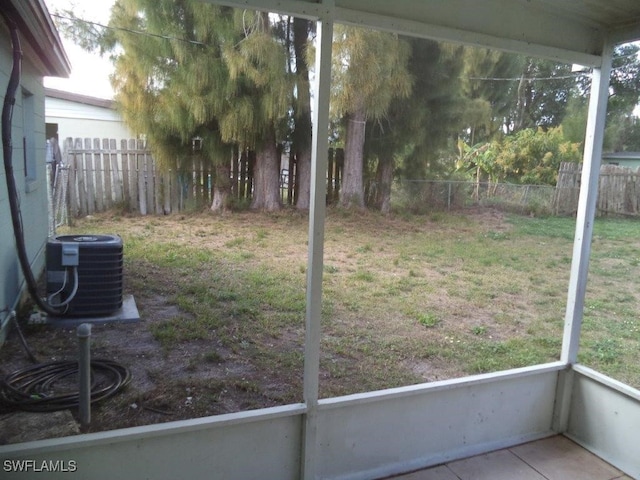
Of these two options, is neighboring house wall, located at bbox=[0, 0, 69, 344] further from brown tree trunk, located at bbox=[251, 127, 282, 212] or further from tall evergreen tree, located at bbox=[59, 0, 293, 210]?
brown tree trunk, located at bbox=[251, 127, 282, 212]

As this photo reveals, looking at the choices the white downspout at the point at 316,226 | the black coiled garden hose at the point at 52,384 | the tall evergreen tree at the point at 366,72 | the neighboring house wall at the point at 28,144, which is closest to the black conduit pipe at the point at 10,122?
the neighboring house wall at the point at 28,144

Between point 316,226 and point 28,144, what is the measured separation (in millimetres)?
3590

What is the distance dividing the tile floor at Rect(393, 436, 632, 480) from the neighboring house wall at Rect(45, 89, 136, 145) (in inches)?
332

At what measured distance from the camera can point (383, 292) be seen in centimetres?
426

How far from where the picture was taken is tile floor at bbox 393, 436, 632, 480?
1.93 m

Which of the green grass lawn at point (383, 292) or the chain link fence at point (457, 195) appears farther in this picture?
the chain link fence at point (457, 195)

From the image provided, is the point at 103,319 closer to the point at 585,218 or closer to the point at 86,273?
the point at 86,273

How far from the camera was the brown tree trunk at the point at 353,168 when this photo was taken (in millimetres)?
7152

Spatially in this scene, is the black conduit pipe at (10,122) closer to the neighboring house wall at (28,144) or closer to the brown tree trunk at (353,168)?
the neighboring house wall at (28,144)

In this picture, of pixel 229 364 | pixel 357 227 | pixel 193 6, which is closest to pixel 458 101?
pixel 357 227

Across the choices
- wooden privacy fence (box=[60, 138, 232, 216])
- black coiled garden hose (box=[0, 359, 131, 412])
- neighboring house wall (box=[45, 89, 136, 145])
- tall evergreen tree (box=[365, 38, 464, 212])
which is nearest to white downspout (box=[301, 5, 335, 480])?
black coiled garden hose (box=[0, 359, 131, 412])

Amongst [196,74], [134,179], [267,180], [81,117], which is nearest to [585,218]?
[196,74]

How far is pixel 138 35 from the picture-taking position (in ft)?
20.9

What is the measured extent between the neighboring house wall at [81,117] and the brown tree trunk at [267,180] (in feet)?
10.2
